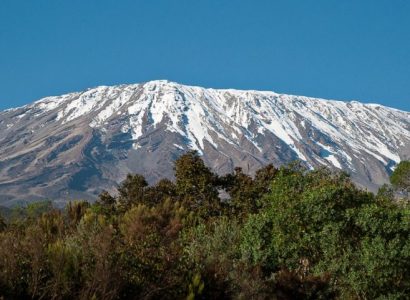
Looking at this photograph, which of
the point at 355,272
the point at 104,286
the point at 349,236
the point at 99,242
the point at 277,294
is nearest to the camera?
the point at 104,286

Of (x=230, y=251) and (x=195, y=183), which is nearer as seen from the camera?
(x=230, y=251)

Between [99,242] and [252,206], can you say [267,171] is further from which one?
[99,242]

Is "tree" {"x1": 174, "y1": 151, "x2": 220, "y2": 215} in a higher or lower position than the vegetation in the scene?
higher

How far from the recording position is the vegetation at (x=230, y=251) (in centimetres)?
1114

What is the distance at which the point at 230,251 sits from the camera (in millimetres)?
19750

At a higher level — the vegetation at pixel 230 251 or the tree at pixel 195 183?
the tree at pixel 195 183

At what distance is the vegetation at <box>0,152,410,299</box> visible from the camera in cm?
1114

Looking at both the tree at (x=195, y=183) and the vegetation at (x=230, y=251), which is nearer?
the vegetation at (x=230, y=251)

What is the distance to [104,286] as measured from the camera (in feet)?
35.7

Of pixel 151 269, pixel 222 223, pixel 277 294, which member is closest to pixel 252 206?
pixel 222 223

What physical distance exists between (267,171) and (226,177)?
8.02 ft

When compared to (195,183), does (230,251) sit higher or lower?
lower

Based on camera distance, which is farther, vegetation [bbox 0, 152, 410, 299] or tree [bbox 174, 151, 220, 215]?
tree [bbox 174, 151, 220, 215]

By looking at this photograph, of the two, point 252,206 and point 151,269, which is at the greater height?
point 252,206
